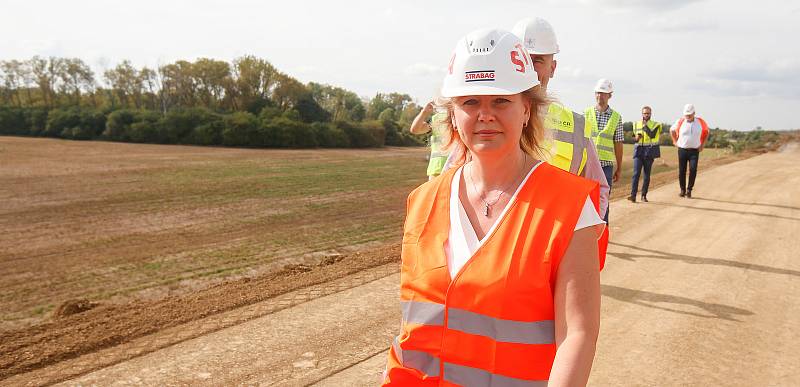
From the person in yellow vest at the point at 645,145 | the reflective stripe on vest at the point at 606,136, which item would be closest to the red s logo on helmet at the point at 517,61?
the reflective stripe on vest at the point at 606,136

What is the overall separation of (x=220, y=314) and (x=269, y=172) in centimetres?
1856

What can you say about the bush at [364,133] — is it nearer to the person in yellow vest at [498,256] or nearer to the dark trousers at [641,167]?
the dark trousers at [641,167]

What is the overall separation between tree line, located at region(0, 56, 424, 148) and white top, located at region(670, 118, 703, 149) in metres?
34.9

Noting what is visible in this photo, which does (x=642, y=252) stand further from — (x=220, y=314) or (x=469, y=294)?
(x=469, y=294)

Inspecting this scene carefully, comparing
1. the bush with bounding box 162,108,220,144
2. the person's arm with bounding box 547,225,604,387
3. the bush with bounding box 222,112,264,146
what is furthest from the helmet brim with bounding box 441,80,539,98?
the bush with bounding box 162,108,220,144

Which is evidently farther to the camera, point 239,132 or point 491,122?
point 239,132

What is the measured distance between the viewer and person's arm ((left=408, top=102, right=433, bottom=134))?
527cm

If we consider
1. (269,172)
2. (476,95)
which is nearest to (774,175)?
(269,172)

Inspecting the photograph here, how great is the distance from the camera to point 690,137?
489 inches

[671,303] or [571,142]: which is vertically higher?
[571,142]

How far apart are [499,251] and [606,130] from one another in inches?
275

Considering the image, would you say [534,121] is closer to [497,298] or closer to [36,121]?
[497,298]

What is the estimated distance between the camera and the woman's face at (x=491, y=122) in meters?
1.75

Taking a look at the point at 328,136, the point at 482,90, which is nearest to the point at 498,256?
the point at 482,90
